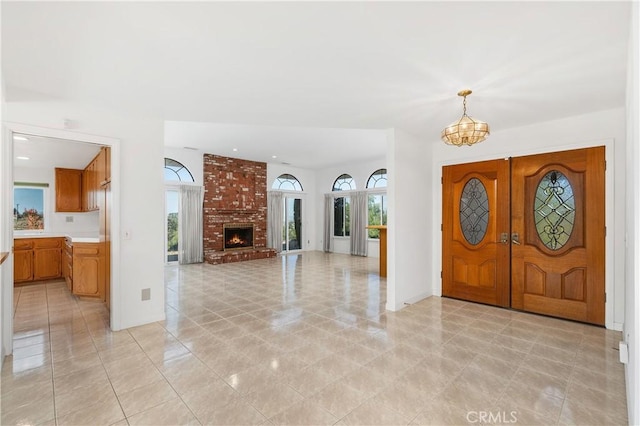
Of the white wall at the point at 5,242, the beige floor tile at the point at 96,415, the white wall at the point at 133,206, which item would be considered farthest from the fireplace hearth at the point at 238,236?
the beige floor tile at the point at 96,415

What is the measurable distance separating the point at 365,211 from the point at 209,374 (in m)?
7.34

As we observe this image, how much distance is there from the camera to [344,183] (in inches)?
398

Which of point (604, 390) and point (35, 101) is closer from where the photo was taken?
point (604, 390)

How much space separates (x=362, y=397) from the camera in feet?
6.99

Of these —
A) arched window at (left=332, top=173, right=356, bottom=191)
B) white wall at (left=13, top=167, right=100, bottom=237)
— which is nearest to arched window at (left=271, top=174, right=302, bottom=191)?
arched window at (left=332, top=173, right=356, bottom=191)

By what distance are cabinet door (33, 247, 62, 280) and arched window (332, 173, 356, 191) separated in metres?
7.42

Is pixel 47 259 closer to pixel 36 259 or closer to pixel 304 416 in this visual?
pixel 36 259

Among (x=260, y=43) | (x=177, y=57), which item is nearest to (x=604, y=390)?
(x=260, y=43)

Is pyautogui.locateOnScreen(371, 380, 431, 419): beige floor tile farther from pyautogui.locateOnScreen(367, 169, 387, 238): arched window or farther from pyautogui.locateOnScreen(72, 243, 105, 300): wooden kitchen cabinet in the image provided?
pyautogui.locateOnScreen(367, 169, 387, 238): arched window

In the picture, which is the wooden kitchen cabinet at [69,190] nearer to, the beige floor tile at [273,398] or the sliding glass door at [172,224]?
the sliding glass door at [172,224]

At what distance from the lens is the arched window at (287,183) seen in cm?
1003

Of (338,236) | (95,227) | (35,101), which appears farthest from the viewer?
(338,236)

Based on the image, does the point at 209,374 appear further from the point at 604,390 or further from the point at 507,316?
the point at 507,316

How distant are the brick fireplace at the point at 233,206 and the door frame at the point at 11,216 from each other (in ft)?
14.4
